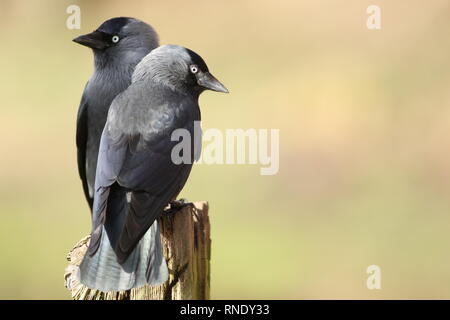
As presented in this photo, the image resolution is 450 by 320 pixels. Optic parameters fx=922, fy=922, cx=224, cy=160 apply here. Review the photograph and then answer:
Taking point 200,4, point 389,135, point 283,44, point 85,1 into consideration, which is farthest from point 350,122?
point 85,1

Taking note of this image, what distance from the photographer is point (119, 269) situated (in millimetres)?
5621

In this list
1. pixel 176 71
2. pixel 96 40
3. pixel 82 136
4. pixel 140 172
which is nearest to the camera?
pixel 140 172

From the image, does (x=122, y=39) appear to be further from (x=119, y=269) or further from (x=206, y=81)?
(x=119, y=269)

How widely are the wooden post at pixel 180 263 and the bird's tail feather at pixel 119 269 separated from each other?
13 centimetres

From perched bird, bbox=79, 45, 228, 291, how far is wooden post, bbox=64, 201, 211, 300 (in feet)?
0.58

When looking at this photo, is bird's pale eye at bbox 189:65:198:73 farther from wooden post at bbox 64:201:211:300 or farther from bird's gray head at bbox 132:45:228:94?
wooden post at bbox 64:201:211:300

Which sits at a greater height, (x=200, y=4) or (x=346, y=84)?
(x=200, y=4)

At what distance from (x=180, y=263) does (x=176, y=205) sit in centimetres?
57

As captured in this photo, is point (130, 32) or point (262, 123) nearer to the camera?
point (130, 32)

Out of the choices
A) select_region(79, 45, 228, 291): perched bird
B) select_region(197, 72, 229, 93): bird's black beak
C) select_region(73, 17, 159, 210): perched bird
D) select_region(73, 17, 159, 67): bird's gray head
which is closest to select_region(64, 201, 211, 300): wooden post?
select_region(79, 45, 228, 291): perched bird

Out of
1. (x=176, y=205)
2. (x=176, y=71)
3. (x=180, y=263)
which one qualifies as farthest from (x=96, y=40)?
(x=180, y=263)

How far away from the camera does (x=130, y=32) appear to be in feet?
24.0
